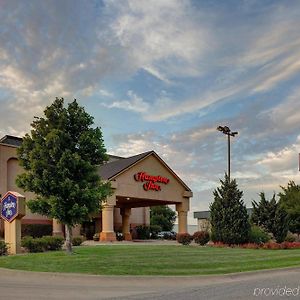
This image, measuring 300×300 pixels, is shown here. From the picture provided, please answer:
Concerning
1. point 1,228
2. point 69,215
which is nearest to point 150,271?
point 69,215

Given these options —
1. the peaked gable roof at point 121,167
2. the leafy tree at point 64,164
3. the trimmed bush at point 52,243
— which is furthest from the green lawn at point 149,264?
the peaked gable roof at point 121,167

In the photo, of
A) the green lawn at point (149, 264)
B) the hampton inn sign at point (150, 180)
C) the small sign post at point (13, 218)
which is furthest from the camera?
the hampton inn sign at point (150, 180)

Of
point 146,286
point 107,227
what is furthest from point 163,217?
point 146,286

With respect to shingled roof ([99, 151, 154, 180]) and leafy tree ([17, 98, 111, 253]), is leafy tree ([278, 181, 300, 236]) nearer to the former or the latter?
shingled roof ([99, 151, 154, 180])

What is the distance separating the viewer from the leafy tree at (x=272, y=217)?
3584 centimetres

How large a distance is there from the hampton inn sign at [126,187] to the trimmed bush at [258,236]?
1274cm

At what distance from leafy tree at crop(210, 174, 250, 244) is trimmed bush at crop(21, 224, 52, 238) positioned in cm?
1703

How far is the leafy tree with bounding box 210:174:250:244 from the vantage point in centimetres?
3203

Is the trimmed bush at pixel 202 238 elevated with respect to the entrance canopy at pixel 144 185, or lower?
lower

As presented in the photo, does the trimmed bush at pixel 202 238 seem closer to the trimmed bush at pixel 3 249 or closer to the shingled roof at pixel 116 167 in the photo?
the shingled roof at pixel 116 167

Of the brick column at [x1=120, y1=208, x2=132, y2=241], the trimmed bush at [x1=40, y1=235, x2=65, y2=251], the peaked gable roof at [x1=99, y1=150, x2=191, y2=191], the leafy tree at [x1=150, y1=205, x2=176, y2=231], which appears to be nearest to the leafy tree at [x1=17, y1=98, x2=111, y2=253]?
the trimmed bush at [x1=40, y1=235, x2=65, y2=251]

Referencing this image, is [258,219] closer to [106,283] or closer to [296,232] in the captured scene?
[296,232]

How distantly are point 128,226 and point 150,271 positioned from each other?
3883 centimetres

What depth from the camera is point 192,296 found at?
37.9 feet
